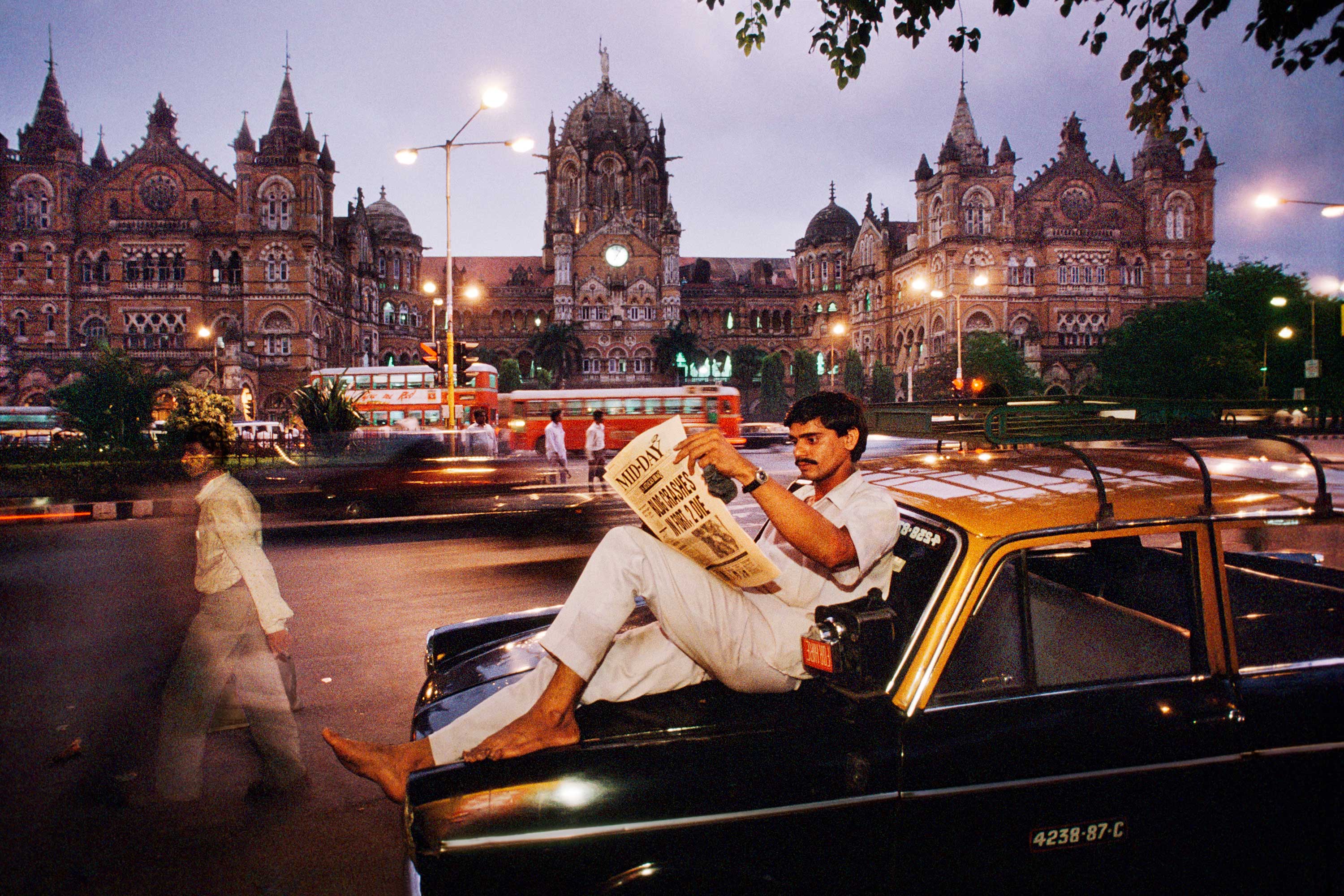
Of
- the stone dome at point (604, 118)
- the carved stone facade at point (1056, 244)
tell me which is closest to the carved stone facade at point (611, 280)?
the stone dome at point (604, 118)

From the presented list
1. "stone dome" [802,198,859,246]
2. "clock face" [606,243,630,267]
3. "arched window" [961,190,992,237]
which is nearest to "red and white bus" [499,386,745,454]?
"arched window" [961,190,992,237]

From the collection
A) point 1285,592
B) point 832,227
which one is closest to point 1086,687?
point 1285,592

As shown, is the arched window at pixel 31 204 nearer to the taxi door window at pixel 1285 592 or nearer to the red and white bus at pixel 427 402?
the red and white bus at pixel 427 402

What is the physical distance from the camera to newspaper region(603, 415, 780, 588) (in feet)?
7.36

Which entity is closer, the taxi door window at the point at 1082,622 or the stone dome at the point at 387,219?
the taxi door window at the point at 1082,622

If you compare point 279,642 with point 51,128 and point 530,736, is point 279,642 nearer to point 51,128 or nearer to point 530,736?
point 530,736

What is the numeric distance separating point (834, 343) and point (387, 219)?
45728 millimetres

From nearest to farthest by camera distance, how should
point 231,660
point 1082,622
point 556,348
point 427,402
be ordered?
point 1082,622, point 231,660, point 427,402, point 556,348

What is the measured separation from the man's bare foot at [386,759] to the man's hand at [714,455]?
44.6 inches

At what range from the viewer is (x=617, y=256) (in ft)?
236

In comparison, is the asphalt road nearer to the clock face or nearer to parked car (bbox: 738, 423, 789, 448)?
parked car (bbox: 738, 423, 789, 448)

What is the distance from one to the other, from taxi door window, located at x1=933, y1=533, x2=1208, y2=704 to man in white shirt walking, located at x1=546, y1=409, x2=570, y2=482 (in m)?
10.0

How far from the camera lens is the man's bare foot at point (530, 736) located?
6.55ft

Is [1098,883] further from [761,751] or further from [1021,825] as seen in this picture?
[761,751]
